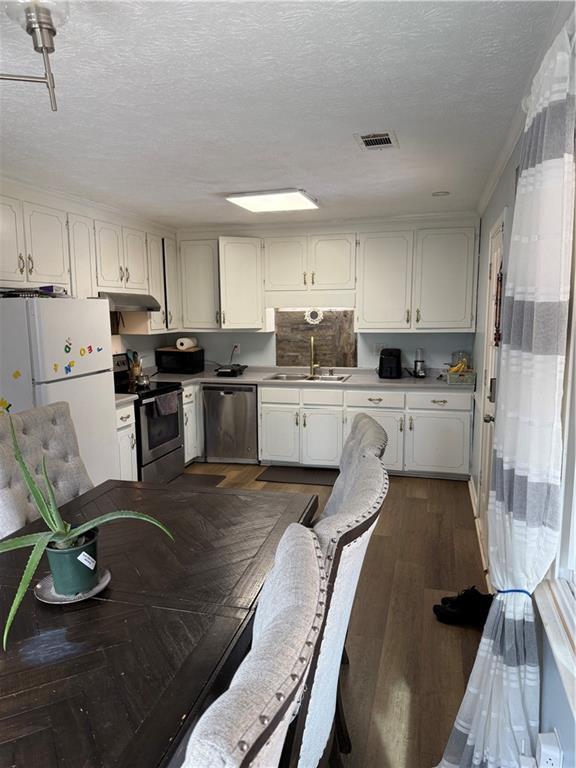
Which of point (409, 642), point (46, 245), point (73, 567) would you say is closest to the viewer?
point (73, 567)

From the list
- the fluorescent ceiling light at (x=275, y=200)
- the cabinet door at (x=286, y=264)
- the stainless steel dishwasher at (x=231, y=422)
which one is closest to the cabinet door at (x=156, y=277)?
the stainless steel dishwasher at (x=231, y=422)

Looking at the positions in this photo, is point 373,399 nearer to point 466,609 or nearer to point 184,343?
point 184,343

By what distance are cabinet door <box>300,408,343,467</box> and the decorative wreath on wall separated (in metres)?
1.02

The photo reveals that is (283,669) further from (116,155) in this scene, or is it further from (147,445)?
(147,445)

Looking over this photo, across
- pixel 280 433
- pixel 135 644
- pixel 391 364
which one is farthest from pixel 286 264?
pixel 135 644

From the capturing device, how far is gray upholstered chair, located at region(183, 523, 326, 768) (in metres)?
0.51

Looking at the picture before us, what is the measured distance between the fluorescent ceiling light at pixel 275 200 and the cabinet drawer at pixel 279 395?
1642mm

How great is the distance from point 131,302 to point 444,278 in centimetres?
277

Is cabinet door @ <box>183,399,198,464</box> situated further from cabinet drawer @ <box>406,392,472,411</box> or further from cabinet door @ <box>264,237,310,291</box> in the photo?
cabinet drawer @ <box>406,392,472,411</box>

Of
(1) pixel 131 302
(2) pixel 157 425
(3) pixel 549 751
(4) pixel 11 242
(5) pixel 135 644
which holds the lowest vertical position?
(3) pixel 549 751

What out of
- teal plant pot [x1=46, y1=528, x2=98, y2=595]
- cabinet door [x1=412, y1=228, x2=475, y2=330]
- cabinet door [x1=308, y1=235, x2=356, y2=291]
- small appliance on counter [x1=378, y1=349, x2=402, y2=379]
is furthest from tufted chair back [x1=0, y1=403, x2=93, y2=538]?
cabinet door [x1=412, y1=228, x2=475, y2=330]

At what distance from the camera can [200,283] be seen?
5.09m

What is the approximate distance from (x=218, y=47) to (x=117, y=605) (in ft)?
5.63

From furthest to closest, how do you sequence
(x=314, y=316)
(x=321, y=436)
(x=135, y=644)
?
(x=314, y=316)
(x=321, y=436)
(x=135, y=644)
